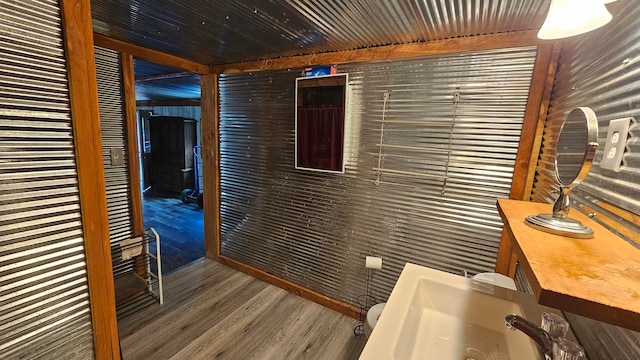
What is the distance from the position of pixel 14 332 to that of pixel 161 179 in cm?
641

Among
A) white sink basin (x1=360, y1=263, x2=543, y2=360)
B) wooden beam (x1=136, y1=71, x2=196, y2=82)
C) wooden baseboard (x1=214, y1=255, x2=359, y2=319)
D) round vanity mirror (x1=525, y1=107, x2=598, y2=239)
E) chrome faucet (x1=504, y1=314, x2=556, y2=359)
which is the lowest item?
wooden baseboard (x1=214, y1=255, x2=359, y2=319)

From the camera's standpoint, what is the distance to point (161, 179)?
6.27m

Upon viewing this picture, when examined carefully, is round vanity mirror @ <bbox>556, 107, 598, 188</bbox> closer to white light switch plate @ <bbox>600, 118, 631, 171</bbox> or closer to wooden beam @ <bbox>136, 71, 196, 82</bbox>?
white light switch plate @ <bbox>600, 118, 631, 171</bbox>

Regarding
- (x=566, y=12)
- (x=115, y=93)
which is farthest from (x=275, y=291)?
(x=566, y=12)

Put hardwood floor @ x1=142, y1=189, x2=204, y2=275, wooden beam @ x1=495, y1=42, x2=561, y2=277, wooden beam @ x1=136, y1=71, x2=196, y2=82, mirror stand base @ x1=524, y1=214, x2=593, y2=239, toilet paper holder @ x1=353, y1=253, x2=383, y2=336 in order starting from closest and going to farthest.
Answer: mirror stand base @ x1=524, y1=214, x2=593, y2=239
wooden beam @ x1=495, y1=42, x2=561, y2=277
toilet paper holder @ x1=353, y1=253, x2=383, y2=336
hardwood floor @ x1=142, y1=189, x2=204, y2=275
wooden beam @ x1=136, y1=71, x2=196, y2=82

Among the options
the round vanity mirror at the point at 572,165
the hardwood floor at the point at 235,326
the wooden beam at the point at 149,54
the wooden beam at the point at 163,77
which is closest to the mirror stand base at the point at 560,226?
the round vanity mirror at the point at 572,165

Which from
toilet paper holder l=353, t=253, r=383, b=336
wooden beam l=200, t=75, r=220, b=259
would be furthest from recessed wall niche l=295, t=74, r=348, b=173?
wooden beam l=200, t=75, r=220, b=259

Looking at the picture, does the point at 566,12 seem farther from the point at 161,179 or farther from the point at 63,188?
the point at 161,179

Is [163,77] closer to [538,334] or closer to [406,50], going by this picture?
[406,50]

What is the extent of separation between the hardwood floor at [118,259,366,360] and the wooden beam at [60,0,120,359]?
1.18 m

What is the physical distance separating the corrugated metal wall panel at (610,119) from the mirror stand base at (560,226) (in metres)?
0.11

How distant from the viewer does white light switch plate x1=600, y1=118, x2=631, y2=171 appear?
2.15ft

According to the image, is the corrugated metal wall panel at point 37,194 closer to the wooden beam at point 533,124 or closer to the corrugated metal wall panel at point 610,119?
the corrugated metal wall panel at point 610,119

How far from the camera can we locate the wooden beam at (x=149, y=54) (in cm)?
201
